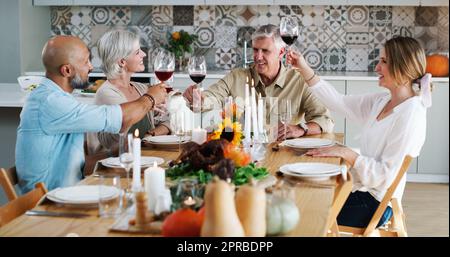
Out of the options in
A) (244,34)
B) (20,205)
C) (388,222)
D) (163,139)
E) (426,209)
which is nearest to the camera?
(20,205)

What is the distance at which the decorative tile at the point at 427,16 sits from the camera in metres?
6.63

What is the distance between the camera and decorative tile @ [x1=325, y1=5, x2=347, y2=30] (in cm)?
678

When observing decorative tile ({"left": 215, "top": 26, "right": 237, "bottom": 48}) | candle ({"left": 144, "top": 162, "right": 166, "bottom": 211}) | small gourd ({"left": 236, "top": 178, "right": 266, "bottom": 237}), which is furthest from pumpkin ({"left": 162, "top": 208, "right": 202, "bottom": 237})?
decorative tile ({"left": 215, "top": 26, "right": 237, "bottom": 48})

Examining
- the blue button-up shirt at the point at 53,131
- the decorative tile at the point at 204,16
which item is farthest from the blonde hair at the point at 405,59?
the decorative tile at the point at 204,16

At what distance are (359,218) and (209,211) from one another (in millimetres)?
1659

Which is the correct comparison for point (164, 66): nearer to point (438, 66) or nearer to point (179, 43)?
point (179, 43)

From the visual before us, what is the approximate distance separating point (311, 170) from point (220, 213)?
1.13m

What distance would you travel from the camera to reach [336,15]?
679 centimetres

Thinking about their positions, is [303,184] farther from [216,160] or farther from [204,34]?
[204,34]

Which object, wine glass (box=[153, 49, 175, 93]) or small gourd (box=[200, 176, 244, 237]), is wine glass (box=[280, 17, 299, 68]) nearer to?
wine glass (box=[153, 49, 175, 93])

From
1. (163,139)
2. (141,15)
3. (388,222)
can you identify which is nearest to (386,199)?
(388,222)

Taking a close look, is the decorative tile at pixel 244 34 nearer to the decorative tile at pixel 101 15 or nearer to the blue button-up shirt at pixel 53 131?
the decorative tile at pixel 101 15

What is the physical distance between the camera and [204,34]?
693 centimetres
